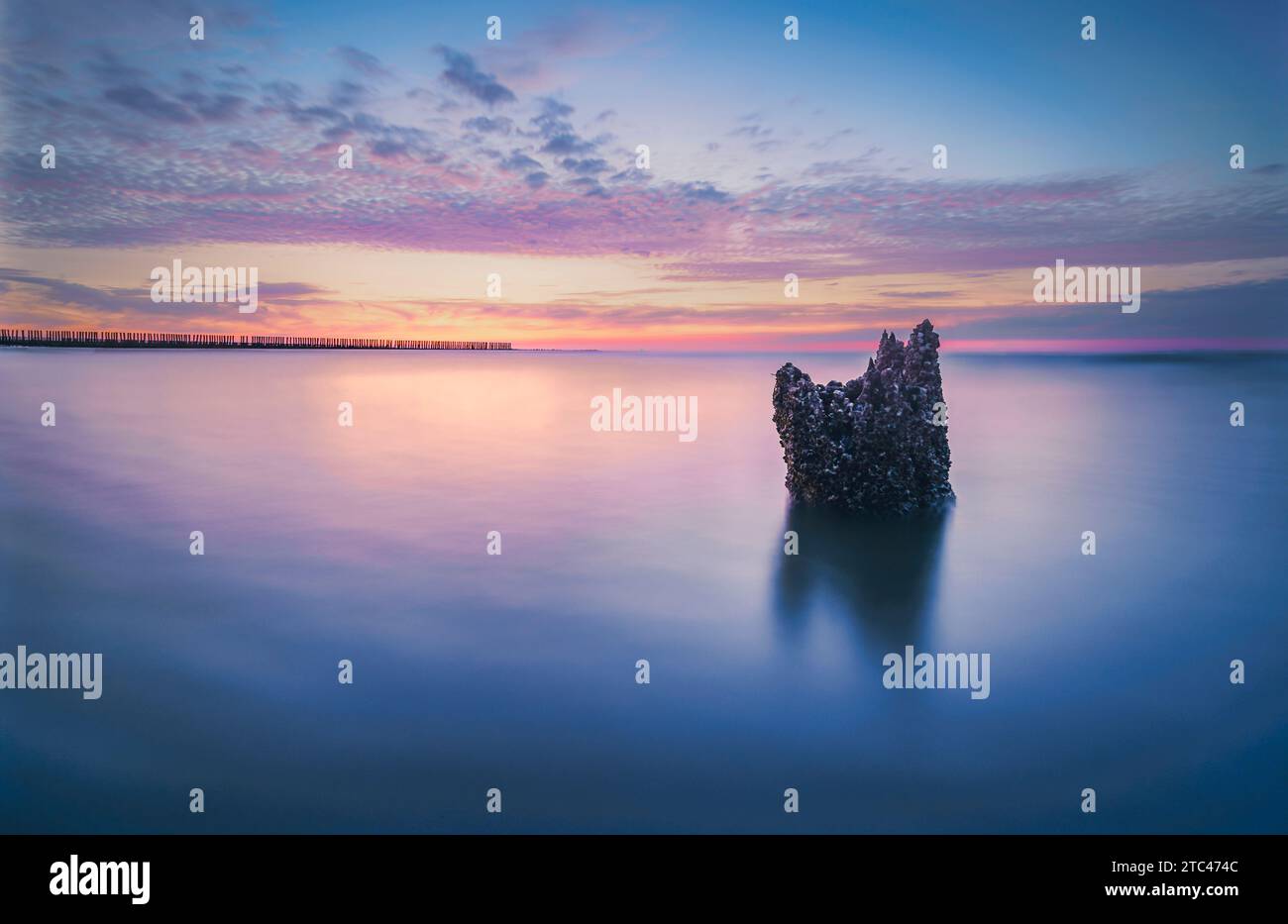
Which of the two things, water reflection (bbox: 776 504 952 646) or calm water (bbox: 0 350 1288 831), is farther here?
water reflection (bbox: 776 504 952 646)

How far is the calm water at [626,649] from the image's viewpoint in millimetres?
5891

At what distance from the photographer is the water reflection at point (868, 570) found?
883cm

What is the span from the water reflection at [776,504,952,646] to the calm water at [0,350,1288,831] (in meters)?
0.06

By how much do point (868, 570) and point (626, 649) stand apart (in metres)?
3.96

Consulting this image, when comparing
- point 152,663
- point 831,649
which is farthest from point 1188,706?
point 152,663

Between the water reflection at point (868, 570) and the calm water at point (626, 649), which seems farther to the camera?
the water reflection at point (868, 570)

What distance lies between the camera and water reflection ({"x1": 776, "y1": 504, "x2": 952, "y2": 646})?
29.0 feet

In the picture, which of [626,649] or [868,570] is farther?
[868,570]

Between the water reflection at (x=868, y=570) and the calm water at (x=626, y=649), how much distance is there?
58 mm

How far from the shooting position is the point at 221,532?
12000 mm

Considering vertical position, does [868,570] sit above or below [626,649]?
above

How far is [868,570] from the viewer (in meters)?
10.1
